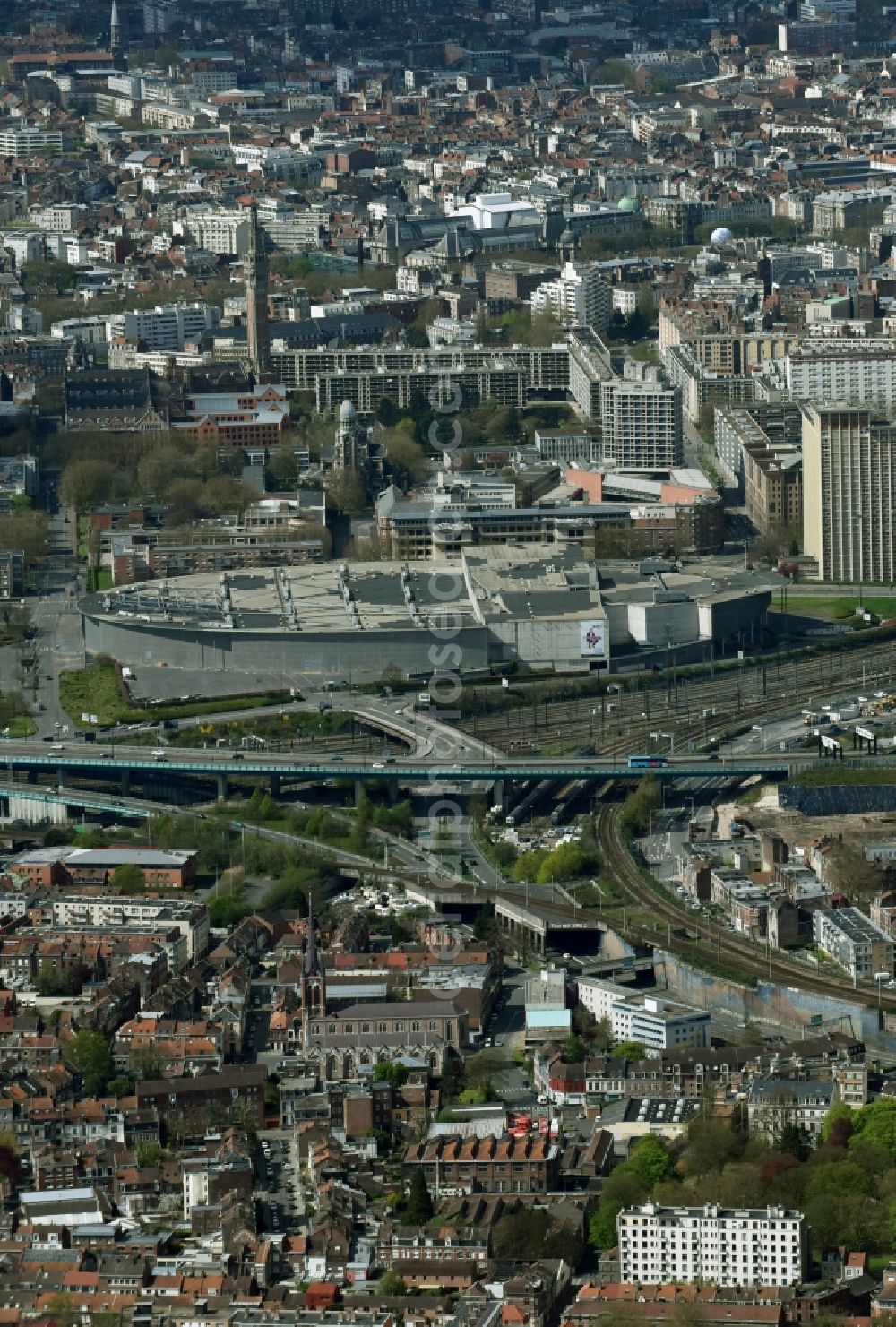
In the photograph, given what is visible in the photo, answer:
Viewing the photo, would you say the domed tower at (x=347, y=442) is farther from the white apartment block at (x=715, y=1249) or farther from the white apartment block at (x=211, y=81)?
the white apartment block at (x=211, y=81)

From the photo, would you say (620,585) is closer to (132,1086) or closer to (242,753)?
(242,753)

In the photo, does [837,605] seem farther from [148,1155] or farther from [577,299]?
[148,1155]

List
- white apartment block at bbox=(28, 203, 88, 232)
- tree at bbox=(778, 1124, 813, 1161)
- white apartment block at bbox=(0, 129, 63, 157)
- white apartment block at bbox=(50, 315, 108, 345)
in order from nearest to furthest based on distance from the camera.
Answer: tree at bbox=(778, 1124, 813, 1161)
white apartment block at bbox=(50, 315, 108, 345)
white apartment block at bbox=(28, 203, 88, 232)
white apartment block at bbox=(0, 129, 63, 157)

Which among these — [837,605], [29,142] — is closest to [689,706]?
[837,605]

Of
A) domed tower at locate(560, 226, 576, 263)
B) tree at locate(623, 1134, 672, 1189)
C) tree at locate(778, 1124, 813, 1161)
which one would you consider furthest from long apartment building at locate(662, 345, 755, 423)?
tree at locate(623, 1134, 672, 1189)

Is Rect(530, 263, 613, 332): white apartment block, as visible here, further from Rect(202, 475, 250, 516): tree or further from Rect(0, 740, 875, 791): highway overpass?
Rect(0, 740, 875, 791): highway overpass
